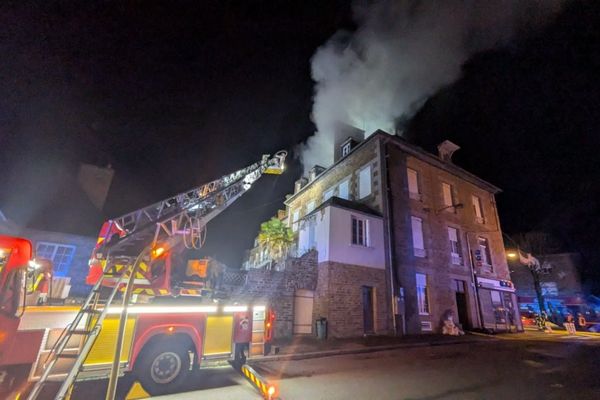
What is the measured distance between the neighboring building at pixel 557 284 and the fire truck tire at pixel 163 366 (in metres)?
36.4

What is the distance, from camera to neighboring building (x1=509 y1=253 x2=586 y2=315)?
28922 millimetres

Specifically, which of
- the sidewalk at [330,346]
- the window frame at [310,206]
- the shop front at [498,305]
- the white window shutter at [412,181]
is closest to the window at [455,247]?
the shop front at [498,305]

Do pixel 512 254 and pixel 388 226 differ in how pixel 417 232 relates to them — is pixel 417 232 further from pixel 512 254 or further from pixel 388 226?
pixel 512 254

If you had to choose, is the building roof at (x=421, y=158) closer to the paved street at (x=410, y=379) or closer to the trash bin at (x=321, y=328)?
the trash bin at (x=321, y=328)

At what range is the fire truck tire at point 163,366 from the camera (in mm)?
4641

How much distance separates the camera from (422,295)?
15.1 m

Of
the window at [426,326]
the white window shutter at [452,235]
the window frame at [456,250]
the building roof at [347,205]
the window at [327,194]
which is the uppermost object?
the window at [327,194]

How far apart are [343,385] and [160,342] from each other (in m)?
3.76

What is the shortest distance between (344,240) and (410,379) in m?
8.02

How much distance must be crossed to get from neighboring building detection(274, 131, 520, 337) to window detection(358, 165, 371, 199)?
68 mm

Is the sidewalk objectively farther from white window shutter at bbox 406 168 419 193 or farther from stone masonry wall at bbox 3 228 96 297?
stone masonry wall at bbox 3 228 96 297

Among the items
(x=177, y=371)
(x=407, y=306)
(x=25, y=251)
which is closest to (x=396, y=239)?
(x=407, y=306)

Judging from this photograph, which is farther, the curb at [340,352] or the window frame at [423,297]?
the window frame at [423,297]

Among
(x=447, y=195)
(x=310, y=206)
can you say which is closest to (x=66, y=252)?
(x=310, y=206)
